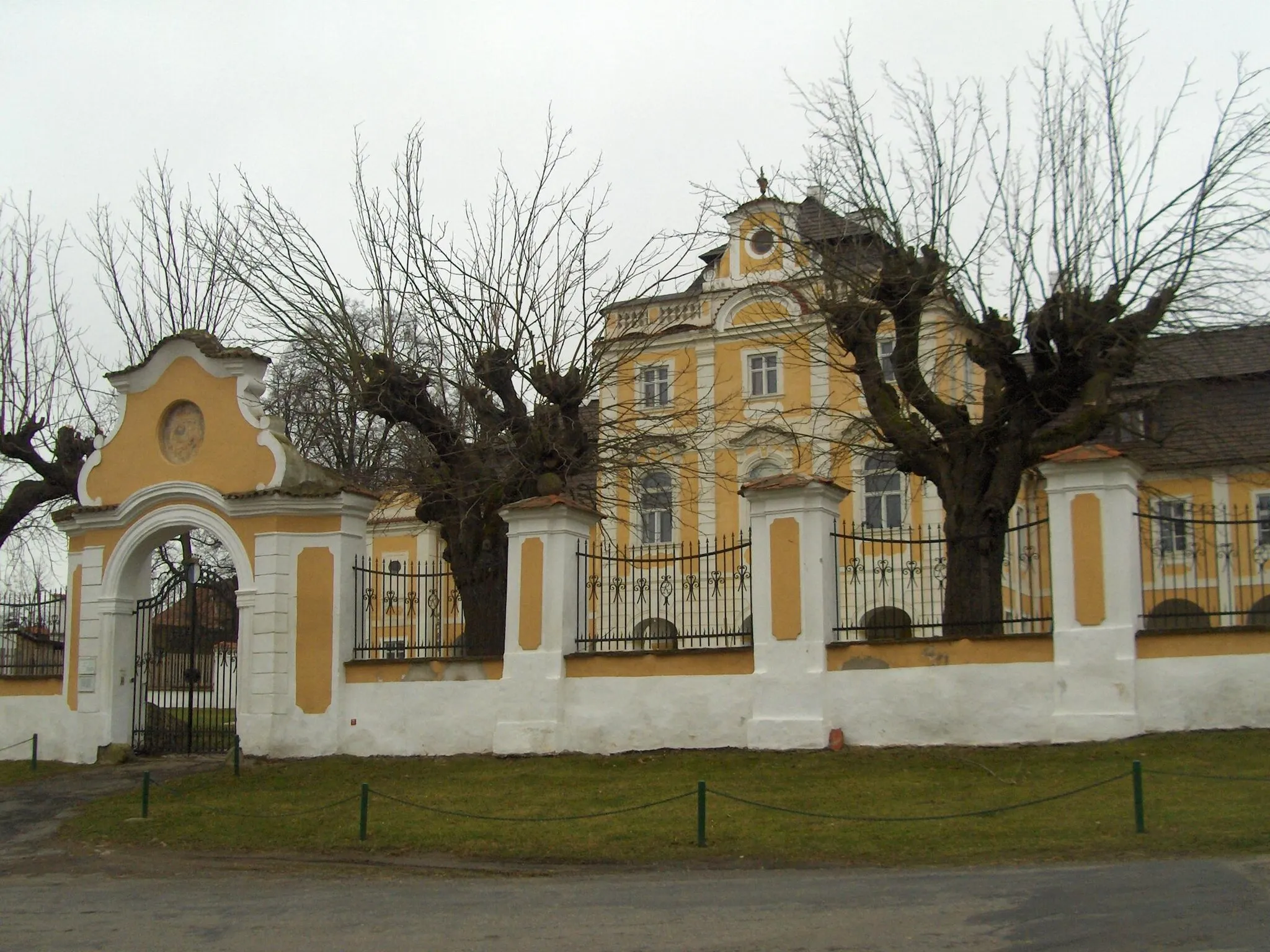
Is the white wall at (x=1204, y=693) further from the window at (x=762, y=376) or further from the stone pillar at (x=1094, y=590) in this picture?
the window at (x=762, y=376)

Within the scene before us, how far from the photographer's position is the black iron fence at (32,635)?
796 inches

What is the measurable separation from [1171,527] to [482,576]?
9.29m

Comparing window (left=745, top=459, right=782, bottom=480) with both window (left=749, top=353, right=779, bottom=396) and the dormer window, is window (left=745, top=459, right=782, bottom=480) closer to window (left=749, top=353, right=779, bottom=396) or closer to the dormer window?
window (left=749, top=353, right=779, bottom=396)

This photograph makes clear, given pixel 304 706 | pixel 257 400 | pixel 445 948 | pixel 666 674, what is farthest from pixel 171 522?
pixel 445 948

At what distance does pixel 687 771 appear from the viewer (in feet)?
48.1

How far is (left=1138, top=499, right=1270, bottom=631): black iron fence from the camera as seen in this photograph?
49.9ft

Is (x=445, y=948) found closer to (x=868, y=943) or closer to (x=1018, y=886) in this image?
(x=868, y=943)

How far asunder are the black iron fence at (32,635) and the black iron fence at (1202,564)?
1569cm

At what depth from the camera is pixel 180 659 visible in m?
20.4

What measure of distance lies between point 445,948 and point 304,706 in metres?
9.54

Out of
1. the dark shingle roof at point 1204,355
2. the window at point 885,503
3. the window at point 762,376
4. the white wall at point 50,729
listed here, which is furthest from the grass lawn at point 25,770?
the window at point 762,376

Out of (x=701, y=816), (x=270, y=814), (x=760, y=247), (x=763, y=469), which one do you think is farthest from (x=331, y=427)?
(x=701, y=816)

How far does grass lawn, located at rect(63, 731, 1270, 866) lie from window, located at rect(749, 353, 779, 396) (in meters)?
21.8

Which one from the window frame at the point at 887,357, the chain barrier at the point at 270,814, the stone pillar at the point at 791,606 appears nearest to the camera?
the chain barrier at the point at 270,814
